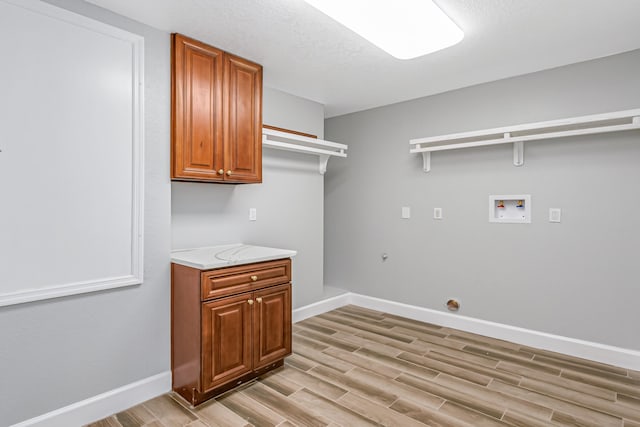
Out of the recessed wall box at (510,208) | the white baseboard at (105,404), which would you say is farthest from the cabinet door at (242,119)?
the recessed wall box at (510,208)

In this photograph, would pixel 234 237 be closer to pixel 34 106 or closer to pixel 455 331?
pixel 34 106

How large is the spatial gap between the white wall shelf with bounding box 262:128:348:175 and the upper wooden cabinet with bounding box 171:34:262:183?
310 millimetres

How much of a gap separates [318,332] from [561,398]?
1.99m

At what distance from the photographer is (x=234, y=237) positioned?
10.5ft

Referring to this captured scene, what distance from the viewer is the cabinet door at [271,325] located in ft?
8.21

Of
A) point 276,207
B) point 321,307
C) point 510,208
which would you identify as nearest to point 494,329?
point 510,208

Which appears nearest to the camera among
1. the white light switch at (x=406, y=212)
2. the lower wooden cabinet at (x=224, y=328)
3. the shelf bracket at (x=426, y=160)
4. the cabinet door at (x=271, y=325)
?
the lower wooden cabinet at (x=224, y=328)

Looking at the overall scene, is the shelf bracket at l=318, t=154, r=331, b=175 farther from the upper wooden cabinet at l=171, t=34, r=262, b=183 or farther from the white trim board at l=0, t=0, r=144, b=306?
the white trim board at l=0, t=0, r=144, b=306

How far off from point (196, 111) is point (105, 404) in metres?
1.95

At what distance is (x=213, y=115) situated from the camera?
101 inches

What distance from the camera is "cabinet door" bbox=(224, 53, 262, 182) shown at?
2.68m

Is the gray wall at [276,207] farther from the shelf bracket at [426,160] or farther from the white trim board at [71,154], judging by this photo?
the shelf bracket at [426,160]

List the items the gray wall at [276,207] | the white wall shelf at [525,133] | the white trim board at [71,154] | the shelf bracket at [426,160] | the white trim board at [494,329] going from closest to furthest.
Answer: the white trim board at [71,154] < the white wall shelf at [525,133] < the white trim board at [494,329] < the gray wall at [276,207] < the shelf bracket at [426,160]

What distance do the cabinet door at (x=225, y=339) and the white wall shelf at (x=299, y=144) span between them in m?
1.47
